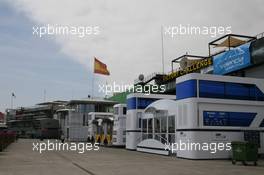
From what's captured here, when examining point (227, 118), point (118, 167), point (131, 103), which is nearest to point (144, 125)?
point (131, 103)

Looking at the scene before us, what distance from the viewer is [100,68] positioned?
54562mm

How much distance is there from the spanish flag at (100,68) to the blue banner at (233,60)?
78.9 ft

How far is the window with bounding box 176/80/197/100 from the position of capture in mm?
21812

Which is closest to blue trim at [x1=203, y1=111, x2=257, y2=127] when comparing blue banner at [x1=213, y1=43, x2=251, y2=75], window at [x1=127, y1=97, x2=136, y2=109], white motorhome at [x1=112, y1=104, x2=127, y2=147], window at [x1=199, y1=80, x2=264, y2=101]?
window at [x1=199, y1=80, x2=264, y2=101]

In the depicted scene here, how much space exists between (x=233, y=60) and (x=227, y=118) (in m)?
9.11

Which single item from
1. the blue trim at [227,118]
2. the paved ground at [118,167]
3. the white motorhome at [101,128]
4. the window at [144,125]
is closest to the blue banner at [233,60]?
the blue trim at [227,118]

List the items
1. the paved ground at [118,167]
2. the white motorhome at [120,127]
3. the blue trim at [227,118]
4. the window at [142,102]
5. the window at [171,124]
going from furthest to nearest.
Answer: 1. the white motorhome at [120,127]
2. the window at [142,102]
3. the window at [171,124]
4. the blue trim at [227,118]
5. the paved ground at [118,167]

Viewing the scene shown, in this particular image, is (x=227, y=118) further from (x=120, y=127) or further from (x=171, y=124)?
(x=120, y=127)

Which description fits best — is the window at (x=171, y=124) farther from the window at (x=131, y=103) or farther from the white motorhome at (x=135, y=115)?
the window at (x=131, y=103)

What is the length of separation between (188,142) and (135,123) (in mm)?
12680

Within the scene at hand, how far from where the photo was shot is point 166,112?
87.9ft

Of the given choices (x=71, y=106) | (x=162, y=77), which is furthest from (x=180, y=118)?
(x=71, y=106)

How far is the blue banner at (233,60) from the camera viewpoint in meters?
28.0

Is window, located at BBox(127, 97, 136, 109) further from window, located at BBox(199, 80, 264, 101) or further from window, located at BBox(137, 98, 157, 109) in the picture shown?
window, located at BBox(199, 80, 264, 101)
